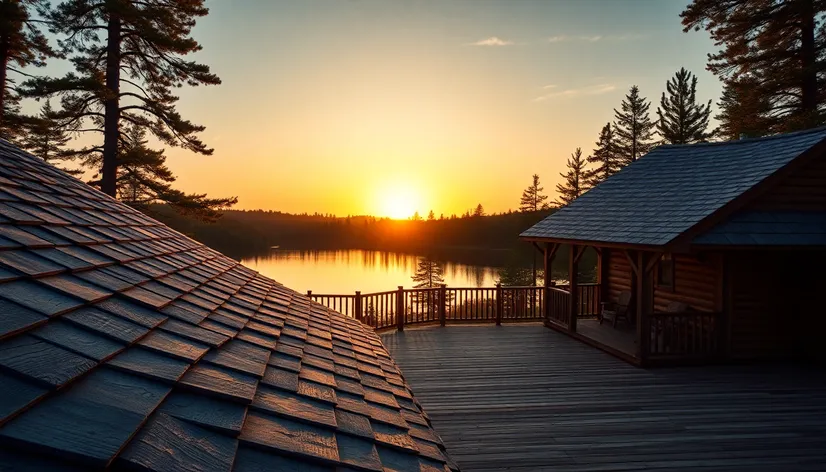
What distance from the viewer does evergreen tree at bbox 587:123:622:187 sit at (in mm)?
32250

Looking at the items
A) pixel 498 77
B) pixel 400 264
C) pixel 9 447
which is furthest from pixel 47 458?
pixel 400 264

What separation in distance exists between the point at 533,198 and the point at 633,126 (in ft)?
46.4

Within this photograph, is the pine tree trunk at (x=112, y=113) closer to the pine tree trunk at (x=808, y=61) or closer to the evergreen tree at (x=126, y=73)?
the evergreen tree at (x=126, y=73)

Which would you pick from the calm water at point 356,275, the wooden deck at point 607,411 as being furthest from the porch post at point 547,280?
Answer: the calm water at point 356,275

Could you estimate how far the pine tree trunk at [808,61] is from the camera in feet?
49.0

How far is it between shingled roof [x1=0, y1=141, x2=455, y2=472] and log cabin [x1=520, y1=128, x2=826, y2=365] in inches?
293

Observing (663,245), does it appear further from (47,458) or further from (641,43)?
(641,43)

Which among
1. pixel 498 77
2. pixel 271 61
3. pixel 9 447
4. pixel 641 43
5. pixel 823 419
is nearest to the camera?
pixel 9 447

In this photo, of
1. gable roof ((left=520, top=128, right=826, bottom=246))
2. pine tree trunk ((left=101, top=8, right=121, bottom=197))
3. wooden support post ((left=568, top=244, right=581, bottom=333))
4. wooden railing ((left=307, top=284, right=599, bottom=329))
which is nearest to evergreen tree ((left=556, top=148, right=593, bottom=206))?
gable roof ((left=520, top=128, right=826, bottom=246))

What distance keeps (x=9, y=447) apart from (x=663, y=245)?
869 centimetres

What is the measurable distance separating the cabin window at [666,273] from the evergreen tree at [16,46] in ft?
55.2

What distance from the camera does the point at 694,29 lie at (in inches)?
674

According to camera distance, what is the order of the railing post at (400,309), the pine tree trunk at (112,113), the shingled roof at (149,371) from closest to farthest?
the shingled roof at (149,371) < the railing post at (400,309) < the pine tree trunk at (112,113)

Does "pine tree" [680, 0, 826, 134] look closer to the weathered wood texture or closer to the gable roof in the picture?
the gable roof
